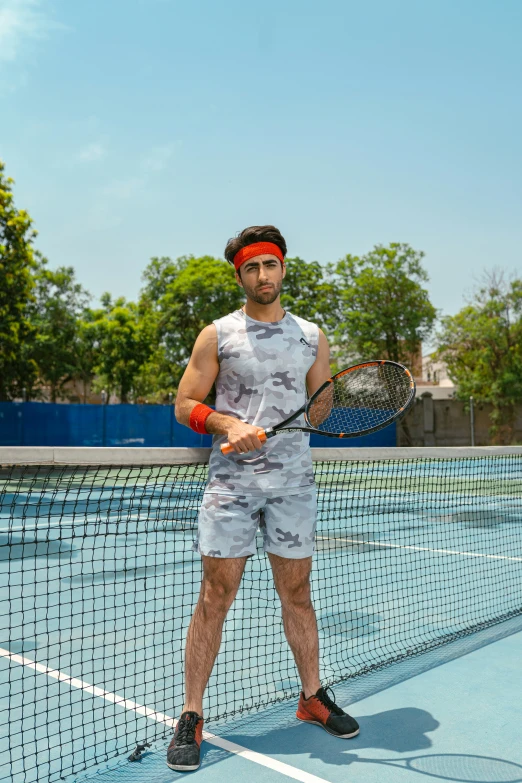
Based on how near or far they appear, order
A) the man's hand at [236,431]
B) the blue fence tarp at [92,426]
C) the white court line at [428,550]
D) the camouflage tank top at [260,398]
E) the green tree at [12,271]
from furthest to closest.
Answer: the blue fence tarp at [92,426]
the green tree at [12,271]
the white court line at [428,550]
the camouflage tank top at [260,398]
the man's hand at [236,431]

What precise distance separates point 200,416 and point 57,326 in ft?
147

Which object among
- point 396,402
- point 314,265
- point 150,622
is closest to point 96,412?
point 314,265

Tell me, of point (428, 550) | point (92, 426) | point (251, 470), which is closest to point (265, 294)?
point (251, 470)

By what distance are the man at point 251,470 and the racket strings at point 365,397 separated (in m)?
0.29

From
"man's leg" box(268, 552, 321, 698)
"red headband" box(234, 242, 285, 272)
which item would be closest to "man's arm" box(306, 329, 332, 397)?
"red headband" box(234, 242, 285, 272)

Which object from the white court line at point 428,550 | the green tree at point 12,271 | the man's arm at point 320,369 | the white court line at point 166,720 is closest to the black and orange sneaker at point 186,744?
the white court line at point 166,720

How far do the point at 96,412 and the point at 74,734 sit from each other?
2306 cm

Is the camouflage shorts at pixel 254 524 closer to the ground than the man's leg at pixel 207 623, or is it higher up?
higher up

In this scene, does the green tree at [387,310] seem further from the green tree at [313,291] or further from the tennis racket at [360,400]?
the tennis racket at [360,400]

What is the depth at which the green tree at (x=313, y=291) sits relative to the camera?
38.1 m

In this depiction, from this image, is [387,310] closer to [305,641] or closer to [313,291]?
[313,291]

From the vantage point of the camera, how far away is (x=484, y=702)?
3.57m

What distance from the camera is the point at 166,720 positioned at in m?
3.37

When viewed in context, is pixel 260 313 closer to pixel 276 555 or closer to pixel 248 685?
pixel 276 555
